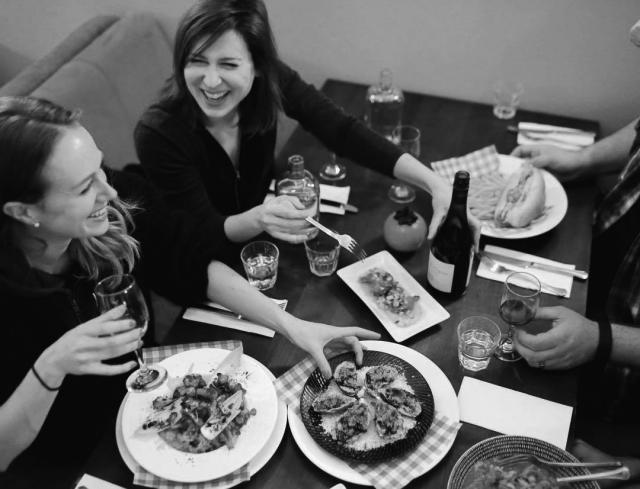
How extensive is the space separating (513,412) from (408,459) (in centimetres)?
27

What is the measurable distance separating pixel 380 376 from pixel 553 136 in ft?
4.09

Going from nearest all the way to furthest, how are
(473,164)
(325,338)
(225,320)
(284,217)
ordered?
(325,338), (225,320), (284,217), (473,164)

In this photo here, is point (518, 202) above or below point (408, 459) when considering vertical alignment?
above

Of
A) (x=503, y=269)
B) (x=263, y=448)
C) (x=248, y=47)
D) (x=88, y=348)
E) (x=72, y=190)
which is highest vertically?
(x=248, y=47)

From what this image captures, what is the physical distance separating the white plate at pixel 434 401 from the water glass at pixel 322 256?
0.93ft

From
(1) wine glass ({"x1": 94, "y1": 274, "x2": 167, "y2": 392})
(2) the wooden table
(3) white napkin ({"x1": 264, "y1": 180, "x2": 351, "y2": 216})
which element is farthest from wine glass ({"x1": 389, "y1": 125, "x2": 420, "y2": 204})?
(1) wine glass ({"x1": 94, "y1": 274, "x2": 167, "y2": 392})

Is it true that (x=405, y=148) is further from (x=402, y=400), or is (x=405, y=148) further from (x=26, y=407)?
(x=26, y=407)

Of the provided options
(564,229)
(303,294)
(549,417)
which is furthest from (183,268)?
(564,229)

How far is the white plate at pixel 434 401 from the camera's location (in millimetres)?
1170

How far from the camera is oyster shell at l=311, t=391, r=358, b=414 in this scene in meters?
1.26

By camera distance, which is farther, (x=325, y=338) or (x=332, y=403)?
(x=325, y=338)

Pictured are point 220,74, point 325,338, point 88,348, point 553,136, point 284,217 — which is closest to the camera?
point 88,348

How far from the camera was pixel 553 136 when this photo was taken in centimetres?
212

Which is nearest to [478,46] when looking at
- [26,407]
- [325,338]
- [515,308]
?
[515,308]
